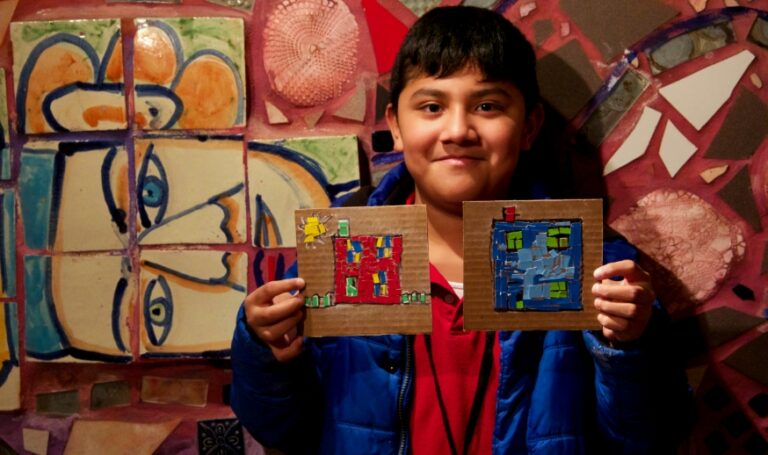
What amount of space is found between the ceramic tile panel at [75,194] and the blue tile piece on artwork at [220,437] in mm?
446

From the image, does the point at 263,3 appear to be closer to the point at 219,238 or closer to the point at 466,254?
the point at 219,238

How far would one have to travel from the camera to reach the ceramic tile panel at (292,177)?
1279 mm

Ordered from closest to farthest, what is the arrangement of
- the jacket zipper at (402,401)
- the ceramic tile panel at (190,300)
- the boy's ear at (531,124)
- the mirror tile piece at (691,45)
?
the jacket zipper at (402,401)
the boy's ear at (531,124)
the mirror tile piece at (691,45)
the ceramic tile panel at (190,300)

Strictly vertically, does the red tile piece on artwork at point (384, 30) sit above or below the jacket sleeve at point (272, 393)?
above

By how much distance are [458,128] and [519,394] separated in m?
0.44

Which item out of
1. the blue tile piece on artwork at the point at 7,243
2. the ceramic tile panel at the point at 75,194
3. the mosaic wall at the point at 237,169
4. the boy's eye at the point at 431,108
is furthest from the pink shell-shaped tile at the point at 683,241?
the blue tile piece on artwork at the point at 7,243

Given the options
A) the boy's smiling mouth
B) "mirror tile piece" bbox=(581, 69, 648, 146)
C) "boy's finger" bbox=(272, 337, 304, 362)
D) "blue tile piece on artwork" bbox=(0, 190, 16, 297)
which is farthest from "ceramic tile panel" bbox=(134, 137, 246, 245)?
"mirror tile piece" bbox=(581, 69, 648, 146)

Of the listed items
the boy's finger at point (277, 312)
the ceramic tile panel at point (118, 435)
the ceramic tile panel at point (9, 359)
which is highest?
the boy's finger at point (277, 312)

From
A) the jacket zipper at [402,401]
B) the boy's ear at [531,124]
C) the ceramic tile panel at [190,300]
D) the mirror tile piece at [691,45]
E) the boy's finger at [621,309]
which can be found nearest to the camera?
the boy's finger at [621,309]

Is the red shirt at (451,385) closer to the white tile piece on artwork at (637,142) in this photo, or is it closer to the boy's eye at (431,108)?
the boy's eye at (431,108)

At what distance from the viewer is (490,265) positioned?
91cm

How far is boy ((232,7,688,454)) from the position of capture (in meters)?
0.96

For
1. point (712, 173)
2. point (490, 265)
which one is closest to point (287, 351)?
point (490, 265)

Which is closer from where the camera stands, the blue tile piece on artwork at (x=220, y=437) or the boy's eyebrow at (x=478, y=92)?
the boy's eyebrow at (x=478, y=92)
